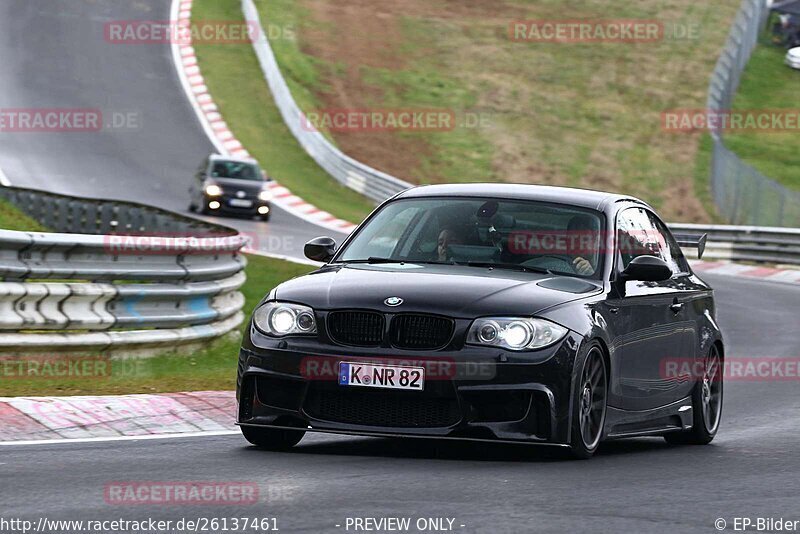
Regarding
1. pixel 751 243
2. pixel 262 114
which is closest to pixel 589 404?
pixel 751 243

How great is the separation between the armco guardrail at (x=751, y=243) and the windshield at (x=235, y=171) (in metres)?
8.01

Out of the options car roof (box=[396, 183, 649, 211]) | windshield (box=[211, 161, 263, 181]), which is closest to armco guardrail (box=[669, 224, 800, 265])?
windshield (box=[211, 161, 263, 181])

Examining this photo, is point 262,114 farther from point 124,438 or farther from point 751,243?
point 124,438

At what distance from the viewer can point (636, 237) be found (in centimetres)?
966

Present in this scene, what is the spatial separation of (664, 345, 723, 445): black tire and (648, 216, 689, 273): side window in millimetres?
585

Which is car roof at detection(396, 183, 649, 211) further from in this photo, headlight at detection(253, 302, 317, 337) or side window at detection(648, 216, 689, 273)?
headlight at detection(253, 302, 317, 337)

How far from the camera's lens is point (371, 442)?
9055 mm

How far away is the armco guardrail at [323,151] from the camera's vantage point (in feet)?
115

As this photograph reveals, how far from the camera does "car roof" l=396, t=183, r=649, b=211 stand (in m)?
9.20

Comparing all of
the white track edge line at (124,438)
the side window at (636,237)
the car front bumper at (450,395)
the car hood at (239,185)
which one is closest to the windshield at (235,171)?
the car hood at (239,185)

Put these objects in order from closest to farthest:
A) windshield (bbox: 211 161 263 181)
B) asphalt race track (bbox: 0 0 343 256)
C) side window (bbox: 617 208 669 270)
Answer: side window (bbox: 617 208 669 270), windshield (bbox: 211 161 263 181), asphalt race track (bbox: 0 0 343 256)

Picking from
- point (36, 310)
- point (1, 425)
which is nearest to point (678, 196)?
point (36, 310)

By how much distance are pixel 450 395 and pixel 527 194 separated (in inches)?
70.2

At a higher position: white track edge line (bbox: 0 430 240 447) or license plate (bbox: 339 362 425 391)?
license plate (bbox: 339 362 425 391)
